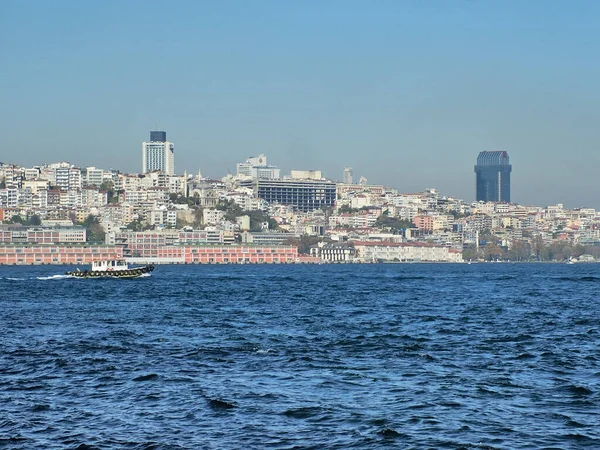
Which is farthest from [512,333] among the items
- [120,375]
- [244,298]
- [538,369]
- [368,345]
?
[244,298]

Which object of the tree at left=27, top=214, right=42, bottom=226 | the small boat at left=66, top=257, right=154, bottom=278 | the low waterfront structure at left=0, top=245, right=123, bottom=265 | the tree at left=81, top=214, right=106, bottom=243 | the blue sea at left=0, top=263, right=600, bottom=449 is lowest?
the blue sea at left=0, top=263, right=600, bottom=449

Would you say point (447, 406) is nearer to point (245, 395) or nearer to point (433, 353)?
point (245, 395)

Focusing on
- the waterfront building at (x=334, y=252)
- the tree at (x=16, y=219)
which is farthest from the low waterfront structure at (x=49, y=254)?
the tree at (x=16, y=219)

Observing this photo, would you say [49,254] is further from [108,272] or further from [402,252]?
[108,272]

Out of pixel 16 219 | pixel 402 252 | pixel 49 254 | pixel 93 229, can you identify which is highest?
pixel 16 219

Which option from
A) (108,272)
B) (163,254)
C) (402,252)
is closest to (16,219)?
(163,254)

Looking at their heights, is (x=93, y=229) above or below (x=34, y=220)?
below

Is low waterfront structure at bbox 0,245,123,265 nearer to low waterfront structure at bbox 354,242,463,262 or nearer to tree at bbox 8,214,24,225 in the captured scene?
tree at bbox 8,214,24,225

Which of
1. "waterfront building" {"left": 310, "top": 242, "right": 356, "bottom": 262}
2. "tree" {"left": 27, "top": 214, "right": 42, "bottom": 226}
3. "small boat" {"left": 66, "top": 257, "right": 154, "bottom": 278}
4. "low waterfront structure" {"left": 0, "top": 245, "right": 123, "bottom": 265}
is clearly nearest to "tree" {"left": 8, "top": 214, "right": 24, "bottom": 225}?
"tree" {"left": 27, "top": 214, "right": 42, "bottom": 226}

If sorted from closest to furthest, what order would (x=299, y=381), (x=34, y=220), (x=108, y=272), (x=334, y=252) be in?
(x=299, y=381) < (x=108, y=272) < (x=334, y=252) < (x=34, y=220)

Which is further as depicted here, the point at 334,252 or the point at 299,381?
the point at 334,252
